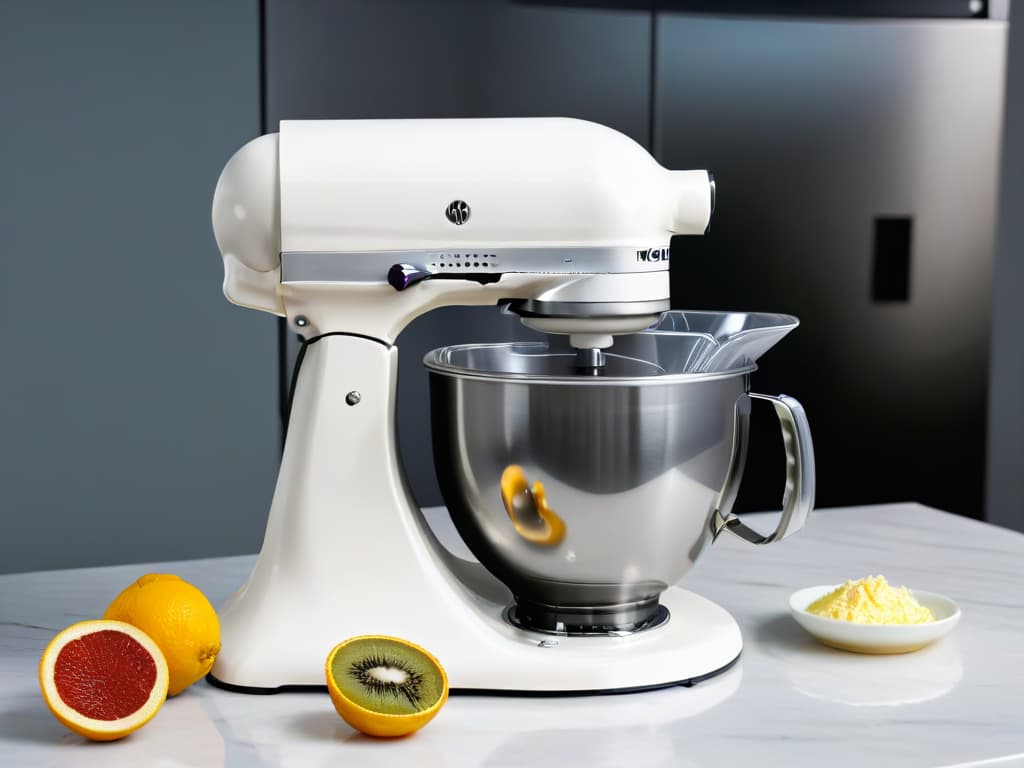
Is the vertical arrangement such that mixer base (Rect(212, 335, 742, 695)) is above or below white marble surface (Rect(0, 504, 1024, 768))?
above

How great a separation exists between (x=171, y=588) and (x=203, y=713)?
0.30ft

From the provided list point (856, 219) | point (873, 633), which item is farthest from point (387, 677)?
point (856, 219)

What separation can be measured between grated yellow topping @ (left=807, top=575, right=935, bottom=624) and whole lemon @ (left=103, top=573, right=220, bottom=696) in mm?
498

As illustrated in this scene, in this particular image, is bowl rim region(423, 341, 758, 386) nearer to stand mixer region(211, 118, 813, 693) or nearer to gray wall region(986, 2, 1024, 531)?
stand mixer region(211, 118, 813, 693)

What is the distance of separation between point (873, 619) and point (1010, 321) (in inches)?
97.9

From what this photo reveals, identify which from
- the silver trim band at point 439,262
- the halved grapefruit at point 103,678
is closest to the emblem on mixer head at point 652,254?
the silver trim band at point 439,262

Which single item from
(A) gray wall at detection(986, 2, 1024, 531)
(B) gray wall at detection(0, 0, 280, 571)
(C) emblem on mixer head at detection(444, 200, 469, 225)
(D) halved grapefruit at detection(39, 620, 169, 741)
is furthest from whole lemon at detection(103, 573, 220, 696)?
(A) gray wall at detection(986, 2, 1024, 531)

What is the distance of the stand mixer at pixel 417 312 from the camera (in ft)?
3.02

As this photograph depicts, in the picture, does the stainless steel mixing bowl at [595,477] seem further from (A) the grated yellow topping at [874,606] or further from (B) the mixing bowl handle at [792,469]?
(A) the grated yellow topping at [874,606]

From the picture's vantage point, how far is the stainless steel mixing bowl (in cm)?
90

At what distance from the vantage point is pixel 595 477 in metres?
0.90

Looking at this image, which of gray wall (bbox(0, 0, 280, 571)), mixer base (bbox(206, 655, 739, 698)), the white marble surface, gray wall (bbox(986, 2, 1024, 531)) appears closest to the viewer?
the white marble surface

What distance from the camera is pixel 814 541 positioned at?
4.42 feet

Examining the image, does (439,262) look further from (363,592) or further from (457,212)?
(363,592)
